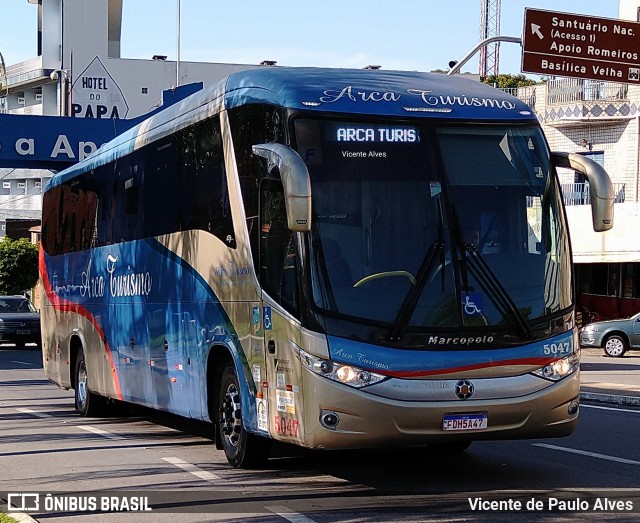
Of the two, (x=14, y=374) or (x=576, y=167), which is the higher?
(x=576, y=167)

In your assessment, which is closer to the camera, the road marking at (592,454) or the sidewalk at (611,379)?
the road marking at (592,454)

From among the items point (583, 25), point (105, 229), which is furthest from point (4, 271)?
point (105, 229)

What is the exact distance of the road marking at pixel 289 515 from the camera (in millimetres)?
8633

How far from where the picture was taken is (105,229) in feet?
53.3

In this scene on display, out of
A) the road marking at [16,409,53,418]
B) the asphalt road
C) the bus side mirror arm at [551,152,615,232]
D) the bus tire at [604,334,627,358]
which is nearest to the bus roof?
the bus side mirror arm at [551,152,615,232]

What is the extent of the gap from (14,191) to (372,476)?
100 metres

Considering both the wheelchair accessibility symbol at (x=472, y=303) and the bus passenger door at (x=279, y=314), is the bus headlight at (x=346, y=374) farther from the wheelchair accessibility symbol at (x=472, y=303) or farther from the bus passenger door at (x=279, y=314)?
the wheelchair accessibility symbol at (x=472, y=303)

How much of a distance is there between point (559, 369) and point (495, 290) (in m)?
0.86

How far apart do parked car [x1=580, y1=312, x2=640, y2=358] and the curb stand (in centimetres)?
1542

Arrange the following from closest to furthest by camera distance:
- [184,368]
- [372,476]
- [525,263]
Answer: [525,263]
[372,476]
[184,368]

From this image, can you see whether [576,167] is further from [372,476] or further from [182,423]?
[182,423]

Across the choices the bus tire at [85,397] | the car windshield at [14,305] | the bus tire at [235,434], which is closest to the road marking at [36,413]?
the bus tire at [85,397]

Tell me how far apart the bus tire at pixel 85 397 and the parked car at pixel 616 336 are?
19.9 meters

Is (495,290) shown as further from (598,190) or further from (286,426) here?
(286,426)
